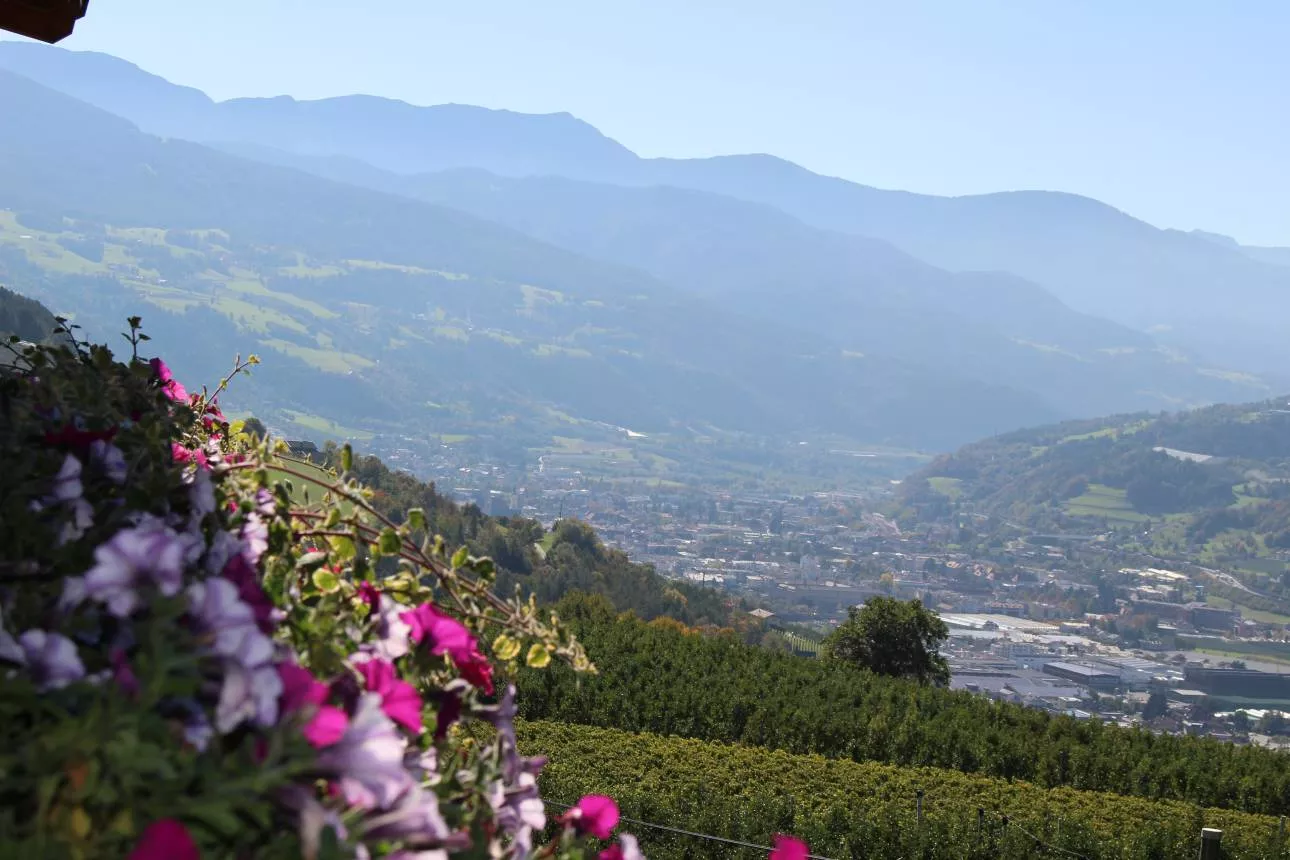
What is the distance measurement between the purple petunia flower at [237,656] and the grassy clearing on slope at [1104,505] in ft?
444

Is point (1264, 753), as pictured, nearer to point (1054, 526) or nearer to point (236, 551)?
point (236, 551)

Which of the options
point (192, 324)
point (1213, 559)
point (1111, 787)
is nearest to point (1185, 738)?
point (1111, 787)

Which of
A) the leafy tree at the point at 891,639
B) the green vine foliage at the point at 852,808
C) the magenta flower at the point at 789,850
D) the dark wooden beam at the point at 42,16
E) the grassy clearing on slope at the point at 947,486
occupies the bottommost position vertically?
the grassy clearing on slope at the point at 947,486

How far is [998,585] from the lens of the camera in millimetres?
104500

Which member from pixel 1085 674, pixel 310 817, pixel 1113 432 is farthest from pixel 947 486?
pixel 310 817

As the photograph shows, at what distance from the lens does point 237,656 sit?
88cm

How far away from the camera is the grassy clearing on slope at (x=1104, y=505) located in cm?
12731

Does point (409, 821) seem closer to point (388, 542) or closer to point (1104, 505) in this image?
point (388, 542)

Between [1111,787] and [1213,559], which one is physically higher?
[1111,787]

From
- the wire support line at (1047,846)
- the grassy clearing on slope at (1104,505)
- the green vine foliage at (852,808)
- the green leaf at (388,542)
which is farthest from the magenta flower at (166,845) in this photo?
the grassy clearing on slope at (1104,505)

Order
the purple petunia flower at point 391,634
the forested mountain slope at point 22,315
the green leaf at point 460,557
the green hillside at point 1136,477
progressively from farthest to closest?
the green hillside at point 1136,477, the forested mountain slope at point 22,315, the green leaf at point 460,557, the purple petunia flower at point 391,634

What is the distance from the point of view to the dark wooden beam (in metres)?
2.63

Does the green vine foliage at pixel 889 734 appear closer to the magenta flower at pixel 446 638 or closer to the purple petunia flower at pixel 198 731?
the magenta flower at pixel 446 638

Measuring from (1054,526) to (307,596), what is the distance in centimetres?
13563
